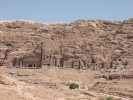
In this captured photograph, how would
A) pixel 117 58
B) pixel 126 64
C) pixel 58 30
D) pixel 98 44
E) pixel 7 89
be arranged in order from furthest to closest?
pixel 58 30 < pixel 98 44 < pixel 117 58 < pixel 126 64 < pixel 7 89

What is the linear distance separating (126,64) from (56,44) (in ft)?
68.4

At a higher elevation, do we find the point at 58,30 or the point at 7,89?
the point at 58,30

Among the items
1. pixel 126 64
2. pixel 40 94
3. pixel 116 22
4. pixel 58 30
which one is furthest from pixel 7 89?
pixel 116 22

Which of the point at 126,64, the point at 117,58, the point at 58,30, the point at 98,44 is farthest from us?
the point at 58,30

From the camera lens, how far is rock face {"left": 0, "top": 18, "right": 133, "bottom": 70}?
7569cm

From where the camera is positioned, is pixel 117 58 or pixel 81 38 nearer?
pixel 117 58

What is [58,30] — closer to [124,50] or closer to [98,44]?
[98,44]

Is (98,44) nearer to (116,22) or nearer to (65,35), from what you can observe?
(65,35)

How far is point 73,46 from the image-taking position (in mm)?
78812

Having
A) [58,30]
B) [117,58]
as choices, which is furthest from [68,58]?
[58,30]

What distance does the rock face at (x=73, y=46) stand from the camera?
75688 millimetres

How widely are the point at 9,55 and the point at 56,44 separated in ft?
46.1

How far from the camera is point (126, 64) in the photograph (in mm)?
70750

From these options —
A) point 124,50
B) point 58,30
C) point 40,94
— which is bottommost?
point 40,94
